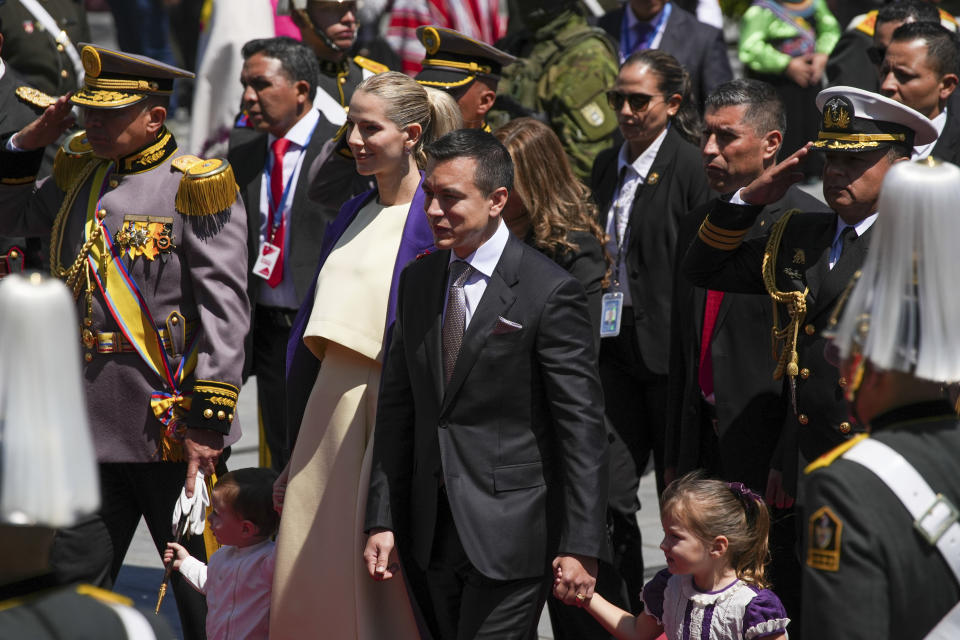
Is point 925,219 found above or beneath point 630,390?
above

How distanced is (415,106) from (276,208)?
2094 millimetres

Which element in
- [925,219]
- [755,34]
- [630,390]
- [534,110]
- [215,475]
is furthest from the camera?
[755,34]

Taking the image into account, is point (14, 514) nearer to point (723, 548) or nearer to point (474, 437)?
point (474, 437)

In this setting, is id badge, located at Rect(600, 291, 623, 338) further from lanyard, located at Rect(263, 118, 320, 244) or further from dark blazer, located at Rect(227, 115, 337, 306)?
lanyard, located at Rect(263, 118, 320, 244)

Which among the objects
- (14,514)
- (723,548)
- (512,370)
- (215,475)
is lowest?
(215,475)

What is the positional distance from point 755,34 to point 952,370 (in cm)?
728

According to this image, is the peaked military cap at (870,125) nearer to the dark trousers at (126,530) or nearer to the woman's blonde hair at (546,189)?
the woman's blonde hair at (546,189)

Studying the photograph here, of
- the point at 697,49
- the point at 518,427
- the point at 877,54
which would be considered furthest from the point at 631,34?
the point at 518,427

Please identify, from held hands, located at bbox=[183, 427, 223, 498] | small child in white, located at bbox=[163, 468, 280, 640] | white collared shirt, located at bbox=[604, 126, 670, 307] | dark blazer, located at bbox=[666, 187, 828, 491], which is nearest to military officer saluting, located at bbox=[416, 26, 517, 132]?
white collared shirt, located at bbox=[604, 126, 670, 307]

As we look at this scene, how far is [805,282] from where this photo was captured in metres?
4.52

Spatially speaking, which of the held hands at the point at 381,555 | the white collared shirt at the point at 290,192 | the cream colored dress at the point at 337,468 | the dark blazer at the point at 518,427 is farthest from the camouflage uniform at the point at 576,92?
the held hands at the point at 381,555

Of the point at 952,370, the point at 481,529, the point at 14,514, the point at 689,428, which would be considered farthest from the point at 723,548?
the point at 14,514

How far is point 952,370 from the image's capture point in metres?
2.70

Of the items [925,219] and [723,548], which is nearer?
[925,219]
